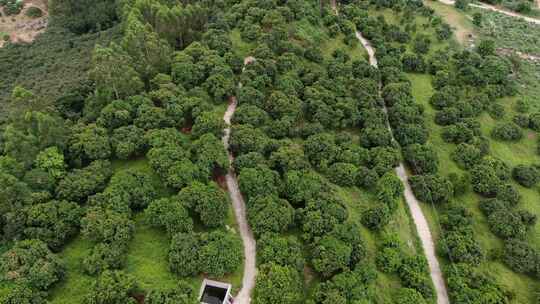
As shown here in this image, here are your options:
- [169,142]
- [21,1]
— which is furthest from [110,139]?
[21,1]

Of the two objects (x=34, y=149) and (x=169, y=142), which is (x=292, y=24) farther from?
(x=34, y=149)

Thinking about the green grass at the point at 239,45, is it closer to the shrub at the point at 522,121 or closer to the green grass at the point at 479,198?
the green grass at the point at 479,198

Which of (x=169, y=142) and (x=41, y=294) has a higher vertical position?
(x=169, y=142)

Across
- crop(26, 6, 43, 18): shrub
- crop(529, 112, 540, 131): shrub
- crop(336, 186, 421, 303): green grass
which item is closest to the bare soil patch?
crop(26, 6, 43, 18): shrub

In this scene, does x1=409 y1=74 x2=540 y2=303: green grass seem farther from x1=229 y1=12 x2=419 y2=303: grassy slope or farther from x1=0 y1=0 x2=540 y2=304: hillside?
x1=229 y1=12 x2=419 y2=303: grassy slope

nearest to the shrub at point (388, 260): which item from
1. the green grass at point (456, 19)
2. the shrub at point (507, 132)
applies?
the shrub at point (507, 132)

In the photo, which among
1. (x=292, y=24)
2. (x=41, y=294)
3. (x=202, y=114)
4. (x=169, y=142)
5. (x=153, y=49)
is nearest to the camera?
(x=41, y=294)
